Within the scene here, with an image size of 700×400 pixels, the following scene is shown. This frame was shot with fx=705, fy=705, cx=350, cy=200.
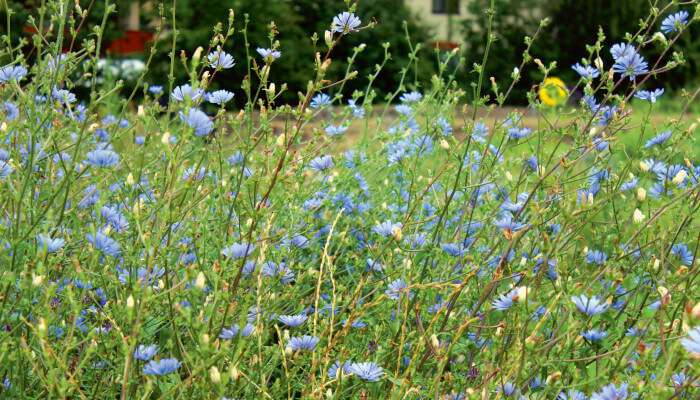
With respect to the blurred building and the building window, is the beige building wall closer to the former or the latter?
the blurred building

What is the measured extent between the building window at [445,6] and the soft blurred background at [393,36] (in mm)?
149

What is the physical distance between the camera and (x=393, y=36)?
10.5 m

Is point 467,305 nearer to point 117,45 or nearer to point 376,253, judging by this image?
point 376,253

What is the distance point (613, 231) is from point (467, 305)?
65cm

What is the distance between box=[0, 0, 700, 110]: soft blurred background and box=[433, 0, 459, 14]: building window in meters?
0.15

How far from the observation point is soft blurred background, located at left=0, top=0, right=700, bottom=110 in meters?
7.93

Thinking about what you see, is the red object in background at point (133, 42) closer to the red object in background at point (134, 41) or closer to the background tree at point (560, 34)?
the red object in background at point (134, 41)

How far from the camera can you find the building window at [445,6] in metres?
13.7

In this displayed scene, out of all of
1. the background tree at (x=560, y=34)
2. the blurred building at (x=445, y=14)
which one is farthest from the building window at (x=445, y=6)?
the background tree at (x=560, y=34)

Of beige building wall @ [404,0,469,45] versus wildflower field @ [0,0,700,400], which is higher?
wildflower field @ [0,0,700,400]

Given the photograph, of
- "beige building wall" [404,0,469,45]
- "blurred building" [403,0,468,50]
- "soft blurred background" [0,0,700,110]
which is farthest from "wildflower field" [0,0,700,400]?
"blurred building" [403,0,468,50]

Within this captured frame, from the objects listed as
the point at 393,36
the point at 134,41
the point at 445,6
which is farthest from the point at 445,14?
the point at 134,41

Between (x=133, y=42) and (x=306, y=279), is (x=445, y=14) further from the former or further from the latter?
(x=306, y=279)

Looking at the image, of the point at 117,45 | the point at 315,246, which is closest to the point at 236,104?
the point at 117,45
